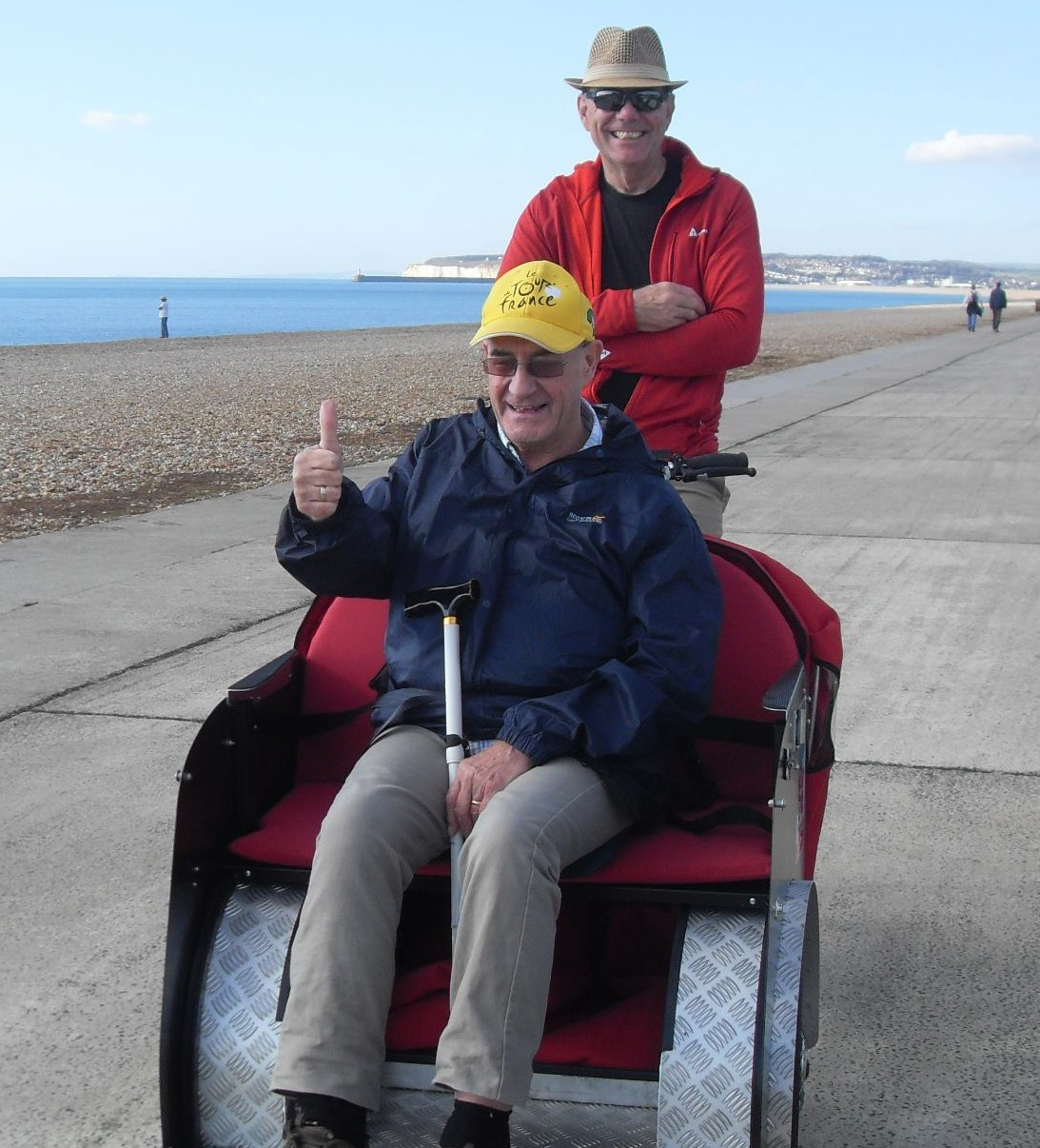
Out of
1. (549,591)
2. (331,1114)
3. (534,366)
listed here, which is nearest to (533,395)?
(534,366)

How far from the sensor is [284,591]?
26.2 feet

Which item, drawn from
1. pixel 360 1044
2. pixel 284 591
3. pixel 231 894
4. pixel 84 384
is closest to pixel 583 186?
pixel 231 894

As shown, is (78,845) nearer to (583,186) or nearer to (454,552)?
(454,552)

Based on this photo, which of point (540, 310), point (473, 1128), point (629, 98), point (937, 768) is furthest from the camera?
point (937, 768)

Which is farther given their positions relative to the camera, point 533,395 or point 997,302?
point 997,302

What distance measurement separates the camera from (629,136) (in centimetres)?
386

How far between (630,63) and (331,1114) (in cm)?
261

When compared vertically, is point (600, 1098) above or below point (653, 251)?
below

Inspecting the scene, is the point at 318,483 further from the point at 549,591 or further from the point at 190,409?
the point at 190,409

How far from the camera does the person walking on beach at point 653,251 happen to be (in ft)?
12.6

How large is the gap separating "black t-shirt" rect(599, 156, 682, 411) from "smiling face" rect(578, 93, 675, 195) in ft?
0.18

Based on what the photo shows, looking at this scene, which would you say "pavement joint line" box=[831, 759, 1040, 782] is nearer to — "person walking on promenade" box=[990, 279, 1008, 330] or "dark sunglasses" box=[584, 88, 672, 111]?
"dark sunglasses" box=[584, 88, 672, 111]

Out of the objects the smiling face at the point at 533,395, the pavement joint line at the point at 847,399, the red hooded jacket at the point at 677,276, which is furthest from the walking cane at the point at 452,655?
the pavement joint line at the point at 847,399

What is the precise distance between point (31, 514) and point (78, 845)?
715 cm
